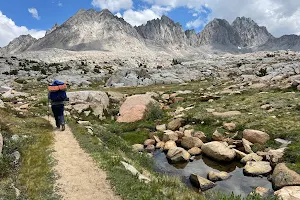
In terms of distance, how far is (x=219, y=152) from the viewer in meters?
20.4

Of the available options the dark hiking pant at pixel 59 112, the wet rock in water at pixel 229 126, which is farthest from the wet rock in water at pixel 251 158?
the dark hiking pant at pixel 59 112

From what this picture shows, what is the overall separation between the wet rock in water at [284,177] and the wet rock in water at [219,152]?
378 cm

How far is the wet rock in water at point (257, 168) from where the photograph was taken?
58.3ft

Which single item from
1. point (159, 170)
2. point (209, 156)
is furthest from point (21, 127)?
point (209, 156)

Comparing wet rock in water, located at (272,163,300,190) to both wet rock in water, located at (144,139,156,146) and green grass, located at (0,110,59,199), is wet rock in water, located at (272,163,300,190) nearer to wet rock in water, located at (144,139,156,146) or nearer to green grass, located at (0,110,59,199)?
wet rock in water, located at (144,139,156,146)

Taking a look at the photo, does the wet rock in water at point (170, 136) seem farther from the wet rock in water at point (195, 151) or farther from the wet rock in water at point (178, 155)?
the wet rock in water at point (178, 155)


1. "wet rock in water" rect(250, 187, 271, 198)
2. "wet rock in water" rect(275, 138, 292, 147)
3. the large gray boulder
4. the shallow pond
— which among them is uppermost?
the large gray boulder

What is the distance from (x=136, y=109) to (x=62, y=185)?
21085 millimetres

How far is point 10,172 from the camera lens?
1302cm

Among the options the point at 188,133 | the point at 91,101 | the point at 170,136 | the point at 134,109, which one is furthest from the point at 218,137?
the point at 91,101

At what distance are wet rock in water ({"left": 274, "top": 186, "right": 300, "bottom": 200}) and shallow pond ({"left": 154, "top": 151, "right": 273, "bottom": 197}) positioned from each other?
4.43ft

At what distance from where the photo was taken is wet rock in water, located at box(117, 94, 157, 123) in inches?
1240

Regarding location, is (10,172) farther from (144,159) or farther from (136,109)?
(136,109)

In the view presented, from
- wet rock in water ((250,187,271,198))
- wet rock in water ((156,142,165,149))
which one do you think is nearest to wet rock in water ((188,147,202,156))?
wet rock in water ((156,142,165,149))
